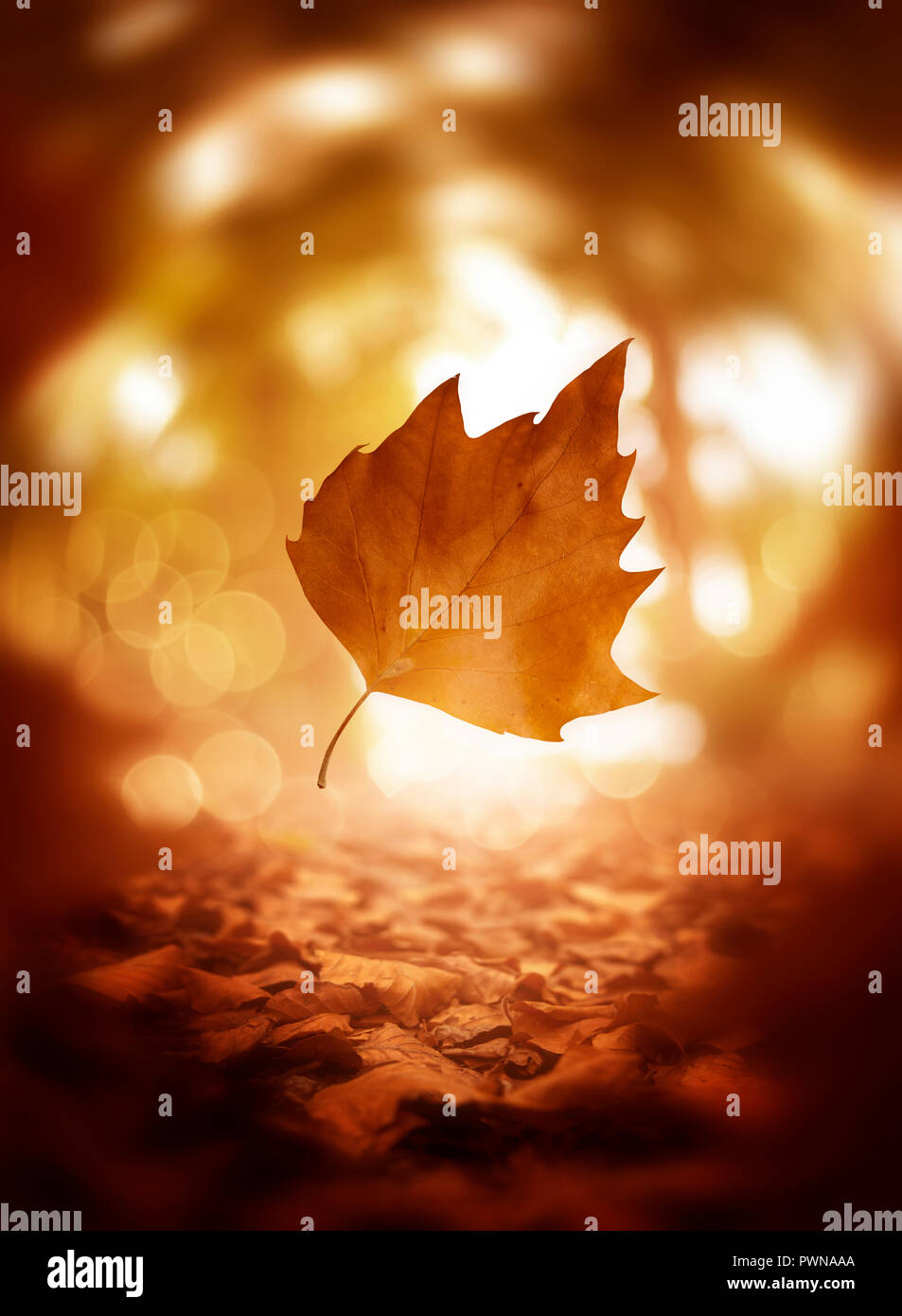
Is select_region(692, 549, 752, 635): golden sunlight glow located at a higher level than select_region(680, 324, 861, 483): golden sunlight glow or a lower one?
lower

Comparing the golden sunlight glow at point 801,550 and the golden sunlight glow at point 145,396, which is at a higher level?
the golden sunlight glow at point 145,396

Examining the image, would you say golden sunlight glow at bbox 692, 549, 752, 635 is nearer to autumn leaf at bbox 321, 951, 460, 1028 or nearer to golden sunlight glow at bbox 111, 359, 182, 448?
autumn leaf at bbox 321, 951, 460, 1028

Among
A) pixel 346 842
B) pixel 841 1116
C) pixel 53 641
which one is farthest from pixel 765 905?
pixel 53 641

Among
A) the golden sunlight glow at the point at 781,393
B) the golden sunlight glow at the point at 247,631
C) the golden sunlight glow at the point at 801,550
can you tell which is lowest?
the golden sunlight glow at the point at 247,631

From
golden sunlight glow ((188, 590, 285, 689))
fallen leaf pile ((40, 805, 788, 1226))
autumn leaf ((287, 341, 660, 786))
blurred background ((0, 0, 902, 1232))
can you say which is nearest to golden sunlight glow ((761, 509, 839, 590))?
blurred background ((0, 0, 902, 1232))

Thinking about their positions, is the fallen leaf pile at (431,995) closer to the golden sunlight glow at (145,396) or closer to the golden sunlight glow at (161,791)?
the golden sunlight glow at (161,791)

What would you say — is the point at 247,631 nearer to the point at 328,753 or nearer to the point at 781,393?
the point at 328,753

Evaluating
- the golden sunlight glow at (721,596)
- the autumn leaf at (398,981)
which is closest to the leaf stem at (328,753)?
the autumn leaf at (398,981)
